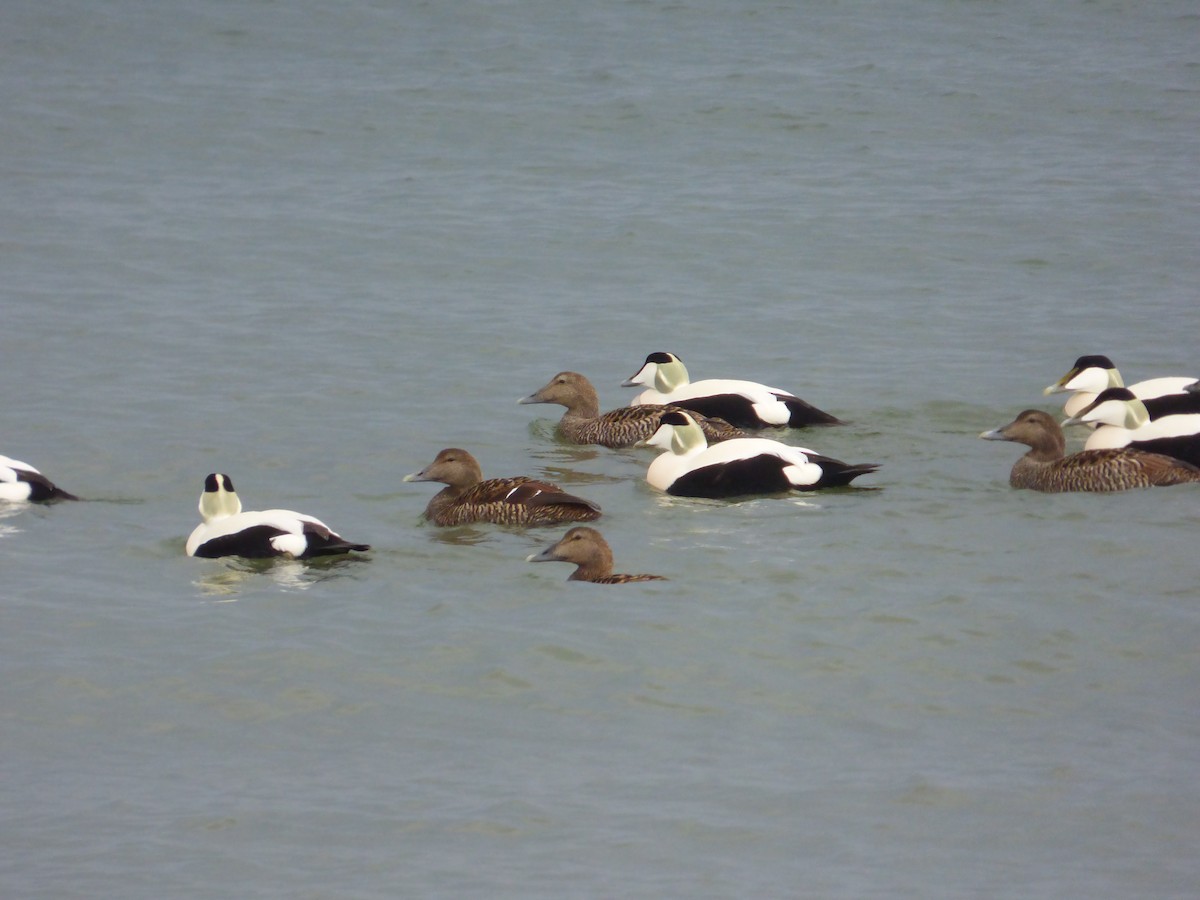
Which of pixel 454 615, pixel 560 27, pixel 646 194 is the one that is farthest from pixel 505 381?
pixel 560 27

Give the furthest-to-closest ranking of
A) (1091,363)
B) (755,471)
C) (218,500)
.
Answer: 1. (1091,363)
2. (755,471)
3. (218,500)

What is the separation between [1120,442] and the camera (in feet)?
32.1

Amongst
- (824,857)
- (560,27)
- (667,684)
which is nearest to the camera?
(824,857)

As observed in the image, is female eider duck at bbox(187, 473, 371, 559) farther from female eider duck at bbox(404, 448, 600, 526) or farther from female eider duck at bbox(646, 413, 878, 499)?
female eider duck at bbox(646, 413, 878, 499)

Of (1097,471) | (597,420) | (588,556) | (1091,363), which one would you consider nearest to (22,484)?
(588,556)

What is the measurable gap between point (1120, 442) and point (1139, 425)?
0.17 m

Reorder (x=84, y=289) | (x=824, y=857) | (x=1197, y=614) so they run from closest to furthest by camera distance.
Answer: (x=824, y=857)
(x=1197, y=614)
(x=84, y=289)

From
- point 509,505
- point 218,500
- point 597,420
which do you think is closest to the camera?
point 218,500

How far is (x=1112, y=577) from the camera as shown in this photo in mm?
7703

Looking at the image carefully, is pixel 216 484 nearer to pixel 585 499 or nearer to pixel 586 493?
pixel 585 499

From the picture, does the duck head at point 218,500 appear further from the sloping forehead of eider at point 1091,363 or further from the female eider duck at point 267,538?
the sloping forehead of eider at point 1091,363

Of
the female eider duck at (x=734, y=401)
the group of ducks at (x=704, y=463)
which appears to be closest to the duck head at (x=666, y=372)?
the female eider duck at (x=734, y=401)

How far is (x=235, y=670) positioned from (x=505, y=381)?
5717 millimetres

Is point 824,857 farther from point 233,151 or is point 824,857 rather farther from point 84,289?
point 233,151
